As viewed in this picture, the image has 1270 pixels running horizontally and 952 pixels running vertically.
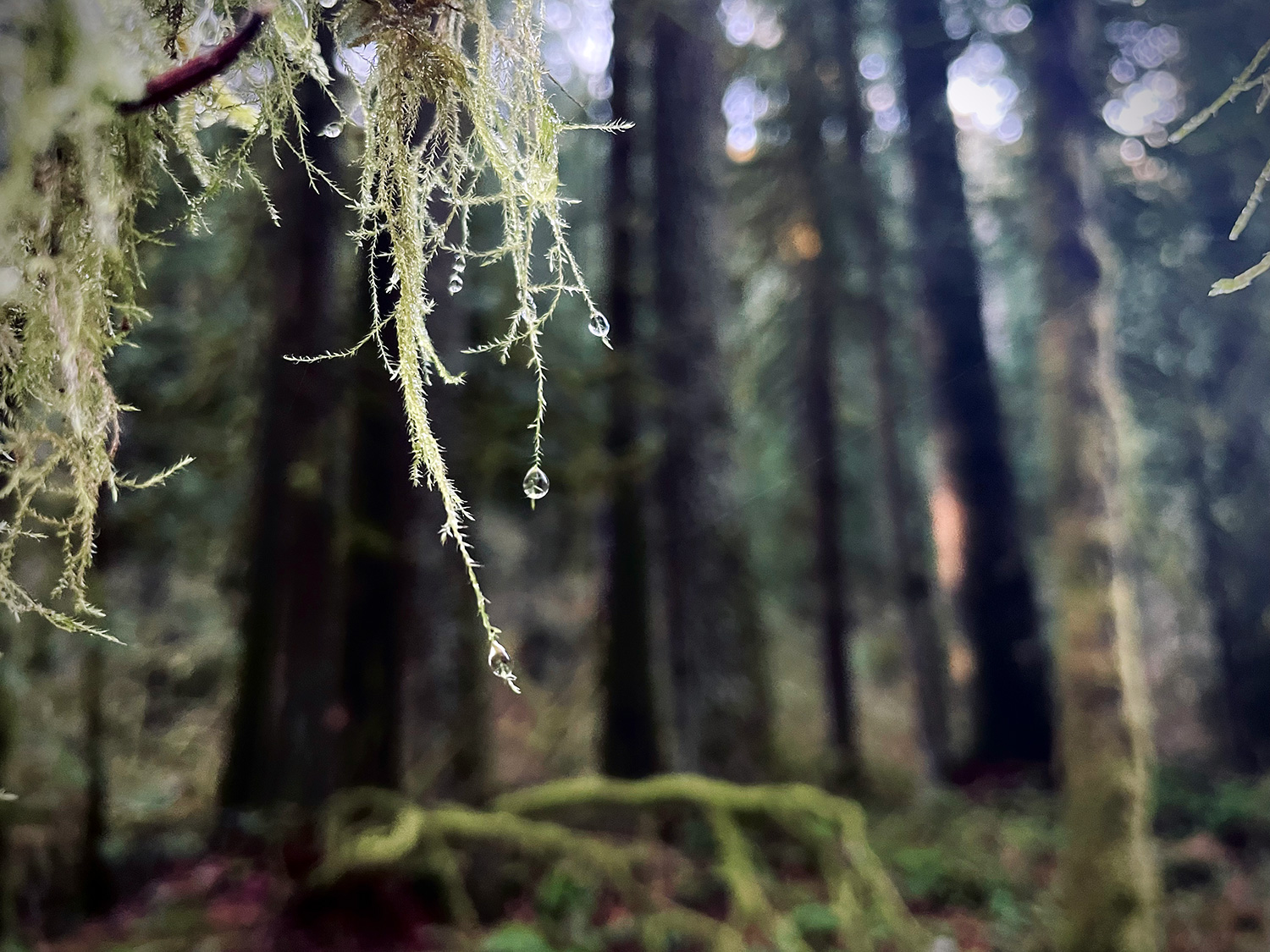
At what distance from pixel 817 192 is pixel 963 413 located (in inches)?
136

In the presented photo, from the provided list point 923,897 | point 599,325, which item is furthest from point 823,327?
point 599,325

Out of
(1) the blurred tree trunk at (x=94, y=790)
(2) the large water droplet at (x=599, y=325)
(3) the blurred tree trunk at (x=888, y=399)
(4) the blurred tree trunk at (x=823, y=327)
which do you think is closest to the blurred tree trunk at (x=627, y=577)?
(1) the blurred tree trunk at (x=94, y=790)

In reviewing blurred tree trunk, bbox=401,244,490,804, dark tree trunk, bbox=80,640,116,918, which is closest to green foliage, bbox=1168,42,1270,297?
blurred tree trunk, bbox=401,244,490,804

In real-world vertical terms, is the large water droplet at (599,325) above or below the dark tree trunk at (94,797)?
above

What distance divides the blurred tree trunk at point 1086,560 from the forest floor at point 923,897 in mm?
1076

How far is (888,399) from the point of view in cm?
1052

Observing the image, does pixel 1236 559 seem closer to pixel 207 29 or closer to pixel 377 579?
pixel 377 579

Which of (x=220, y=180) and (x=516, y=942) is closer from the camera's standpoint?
(x=220, y=180)

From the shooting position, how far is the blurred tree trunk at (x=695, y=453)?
642 centimetres

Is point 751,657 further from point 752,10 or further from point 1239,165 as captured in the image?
point 752,10

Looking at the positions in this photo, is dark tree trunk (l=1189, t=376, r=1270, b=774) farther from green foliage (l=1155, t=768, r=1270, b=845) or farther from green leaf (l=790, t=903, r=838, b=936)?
green leaf (l=790, t=903, r=838, b=936)

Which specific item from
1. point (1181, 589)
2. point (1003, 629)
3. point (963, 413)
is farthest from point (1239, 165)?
point (1181, 589)

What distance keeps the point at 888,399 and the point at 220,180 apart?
10365 mm

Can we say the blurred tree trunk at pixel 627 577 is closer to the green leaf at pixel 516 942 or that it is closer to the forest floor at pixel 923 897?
the forest floor at pixel 923 897
